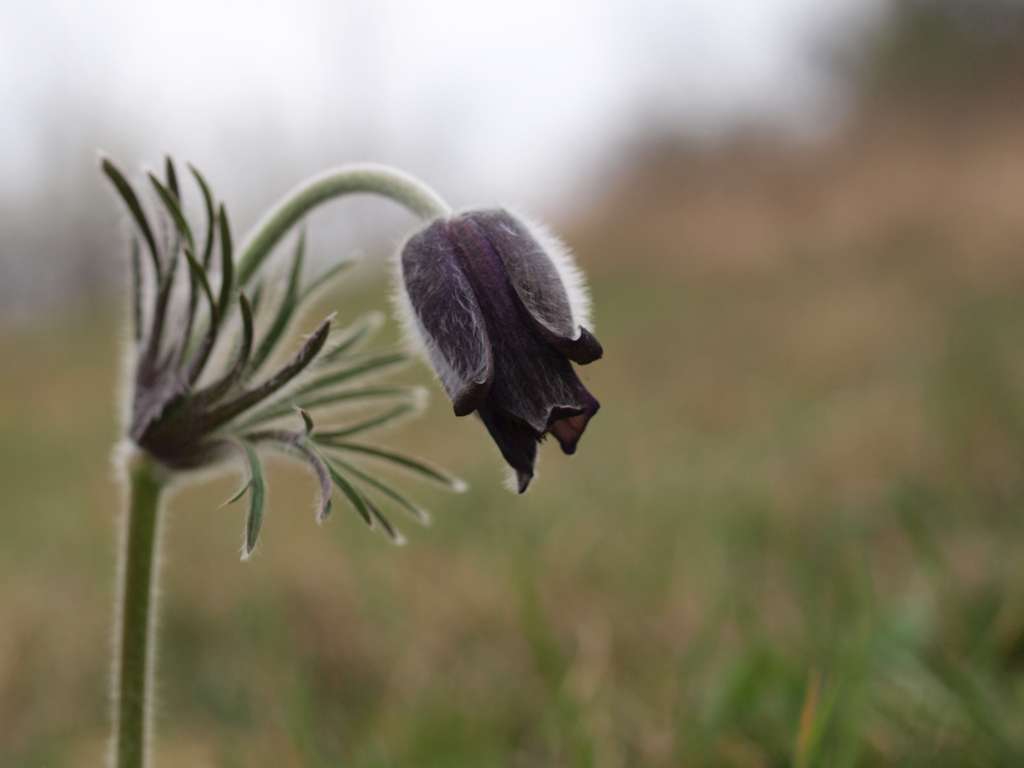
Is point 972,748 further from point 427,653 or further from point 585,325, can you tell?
point 427,653

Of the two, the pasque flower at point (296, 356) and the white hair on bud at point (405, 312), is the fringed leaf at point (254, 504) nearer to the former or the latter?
the pasque flower at point (296, 356)

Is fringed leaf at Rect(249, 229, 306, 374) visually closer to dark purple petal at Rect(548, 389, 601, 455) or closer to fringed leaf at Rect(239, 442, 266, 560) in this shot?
fringed leaf at Rect(239, 442, 266, 560)

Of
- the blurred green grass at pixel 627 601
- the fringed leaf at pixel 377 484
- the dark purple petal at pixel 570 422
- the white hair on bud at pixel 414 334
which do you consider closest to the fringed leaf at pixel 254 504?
the fringed leaf at pixel 377 484

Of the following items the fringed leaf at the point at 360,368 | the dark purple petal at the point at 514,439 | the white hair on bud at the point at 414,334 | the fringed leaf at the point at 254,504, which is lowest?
the fringed leaf at the point at 254,504

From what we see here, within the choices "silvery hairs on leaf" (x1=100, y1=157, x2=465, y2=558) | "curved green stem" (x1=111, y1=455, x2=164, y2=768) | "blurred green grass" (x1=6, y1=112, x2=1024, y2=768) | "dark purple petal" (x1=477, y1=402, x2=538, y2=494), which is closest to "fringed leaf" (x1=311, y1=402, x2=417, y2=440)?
"silvery hairs on leaf" (x1=100, y1=157, x2=465, y2=558)

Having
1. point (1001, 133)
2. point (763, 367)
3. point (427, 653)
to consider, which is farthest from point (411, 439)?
point (1001, 133)

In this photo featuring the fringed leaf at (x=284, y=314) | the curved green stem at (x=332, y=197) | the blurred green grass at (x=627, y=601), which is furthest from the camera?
the blurred green grass at (x=627, y=601)

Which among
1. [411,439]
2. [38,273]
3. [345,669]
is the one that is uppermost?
[345,669]
